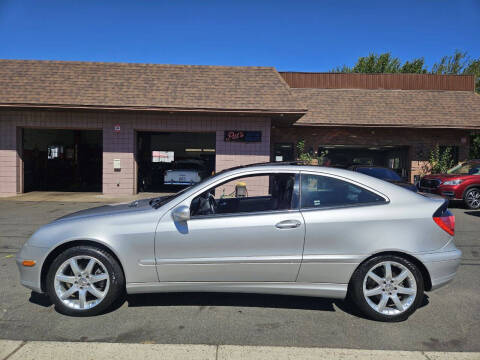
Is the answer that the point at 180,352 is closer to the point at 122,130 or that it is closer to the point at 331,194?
the point at 331,194

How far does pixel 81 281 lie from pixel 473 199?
1232 centimetres

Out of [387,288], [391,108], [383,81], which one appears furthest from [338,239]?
[383,81]

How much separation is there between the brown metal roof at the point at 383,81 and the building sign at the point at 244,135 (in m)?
5.69

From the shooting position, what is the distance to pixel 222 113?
1351cm

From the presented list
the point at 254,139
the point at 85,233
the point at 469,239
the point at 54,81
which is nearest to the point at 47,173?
the point at 54,81

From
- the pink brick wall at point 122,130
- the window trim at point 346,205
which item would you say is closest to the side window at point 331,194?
the window trim at point 346,205

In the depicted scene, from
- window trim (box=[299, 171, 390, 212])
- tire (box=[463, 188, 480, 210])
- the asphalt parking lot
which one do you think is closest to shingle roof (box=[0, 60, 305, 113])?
tire (box=[463, 188, 480, 210])

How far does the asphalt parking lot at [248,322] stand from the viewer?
3.14 meters

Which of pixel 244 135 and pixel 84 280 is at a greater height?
pixel 244 135

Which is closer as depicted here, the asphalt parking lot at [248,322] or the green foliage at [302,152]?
the asphalt parking lot at [248,322]

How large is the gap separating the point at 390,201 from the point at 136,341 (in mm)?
2753

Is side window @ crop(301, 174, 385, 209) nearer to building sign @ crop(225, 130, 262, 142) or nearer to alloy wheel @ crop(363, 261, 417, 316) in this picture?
alloy wheel @ crop(363, 261, 417, 316)

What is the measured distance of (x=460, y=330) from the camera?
3375 mm

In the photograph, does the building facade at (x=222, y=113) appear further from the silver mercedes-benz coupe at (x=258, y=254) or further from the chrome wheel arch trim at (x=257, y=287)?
the chrome wheel arch trim at (x=257, y=287)
